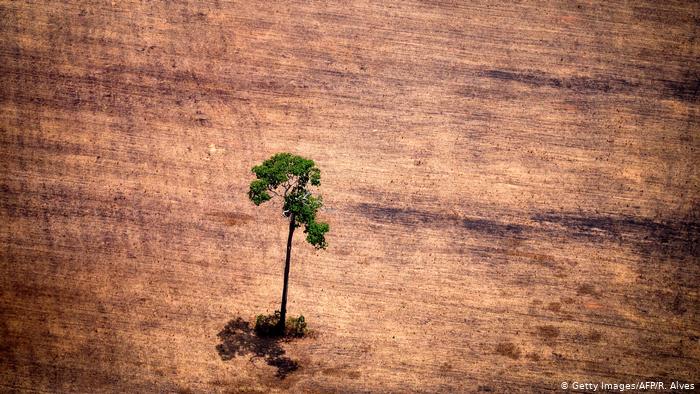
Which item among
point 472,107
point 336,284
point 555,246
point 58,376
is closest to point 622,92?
point 472,107

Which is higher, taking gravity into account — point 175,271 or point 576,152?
point 576,152

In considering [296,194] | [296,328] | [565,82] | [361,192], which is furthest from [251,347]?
[565,82]

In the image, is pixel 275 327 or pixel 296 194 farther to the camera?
pixel 275 327

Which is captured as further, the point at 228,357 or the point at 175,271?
the point at 175,271

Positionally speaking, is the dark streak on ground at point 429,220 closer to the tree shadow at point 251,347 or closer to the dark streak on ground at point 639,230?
the dark streak on ground at point 639,230

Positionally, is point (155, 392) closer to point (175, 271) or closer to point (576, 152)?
point (175, 271)

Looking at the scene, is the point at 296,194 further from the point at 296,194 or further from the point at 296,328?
the point at 296,328
